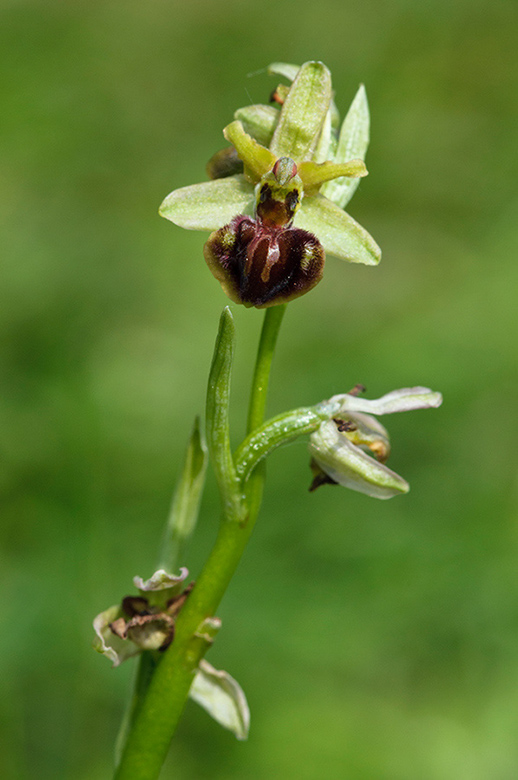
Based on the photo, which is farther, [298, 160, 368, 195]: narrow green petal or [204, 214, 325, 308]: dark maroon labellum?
[298, 160, 368, 195]: narrow green petal

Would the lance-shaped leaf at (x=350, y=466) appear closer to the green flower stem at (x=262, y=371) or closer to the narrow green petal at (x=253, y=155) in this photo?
the green flower stem at (x=262, y=371)

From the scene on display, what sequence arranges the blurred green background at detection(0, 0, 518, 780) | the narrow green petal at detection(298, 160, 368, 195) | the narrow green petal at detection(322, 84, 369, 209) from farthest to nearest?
1. the blurred green background at detection(0, 0, 518, 780)
2. the narrow green petal at detection(322, 84, 369, 209)
3. the narrow green petal at detection(298, 160, 368, 195)

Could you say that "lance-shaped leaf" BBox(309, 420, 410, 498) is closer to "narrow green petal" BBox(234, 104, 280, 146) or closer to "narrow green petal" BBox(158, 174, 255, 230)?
"narrow green petal" BBox(158, 174, 255, 230)

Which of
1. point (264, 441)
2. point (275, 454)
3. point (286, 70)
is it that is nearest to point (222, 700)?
point (264, 441)

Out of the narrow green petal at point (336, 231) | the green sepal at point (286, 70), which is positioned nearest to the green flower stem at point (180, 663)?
the narrow green petal at point (336, 231)

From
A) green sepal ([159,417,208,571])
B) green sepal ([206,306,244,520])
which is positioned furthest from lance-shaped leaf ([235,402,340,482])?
green sepal ([159,417,208,571])

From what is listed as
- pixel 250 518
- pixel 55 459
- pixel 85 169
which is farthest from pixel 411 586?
pixel 85 169
